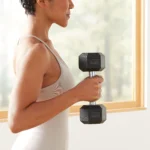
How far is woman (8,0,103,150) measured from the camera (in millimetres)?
882

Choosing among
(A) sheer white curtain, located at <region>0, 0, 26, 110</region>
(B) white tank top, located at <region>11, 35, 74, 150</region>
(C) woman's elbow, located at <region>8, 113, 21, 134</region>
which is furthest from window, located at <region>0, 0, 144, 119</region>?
(C) woman's elbow, located at <region>8, 113, 21, 134</region>

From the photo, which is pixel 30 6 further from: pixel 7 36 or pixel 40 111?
pixel 7 36

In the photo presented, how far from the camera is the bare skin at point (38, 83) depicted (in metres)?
0.88

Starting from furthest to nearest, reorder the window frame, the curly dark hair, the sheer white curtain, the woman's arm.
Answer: the window frame
the sheer white curtain
the curly dark hair
the woman's arm

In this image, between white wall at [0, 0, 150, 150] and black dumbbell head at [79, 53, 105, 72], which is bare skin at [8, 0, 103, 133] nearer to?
black dumbbell head at [79, 53, 105, 72]

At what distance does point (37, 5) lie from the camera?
0.98 meters

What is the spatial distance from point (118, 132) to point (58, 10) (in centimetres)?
169

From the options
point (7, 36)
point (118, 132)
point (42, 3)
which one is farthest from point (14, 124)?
point (118, 132)

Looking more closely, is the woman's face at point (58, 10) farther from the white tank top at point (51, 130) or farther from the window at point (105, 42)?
the window at point (105, 42)

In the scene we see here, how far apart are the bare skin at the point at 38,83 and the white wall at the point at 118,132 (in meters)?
1.42

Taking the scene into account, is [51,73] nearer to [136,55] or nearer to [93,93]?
[93,93]

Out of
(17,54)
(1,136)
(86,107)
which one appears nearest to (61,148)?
(86,107)

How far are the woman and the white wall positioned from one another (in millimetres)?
1345

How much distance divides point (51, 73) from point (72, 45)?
1.51 metres
